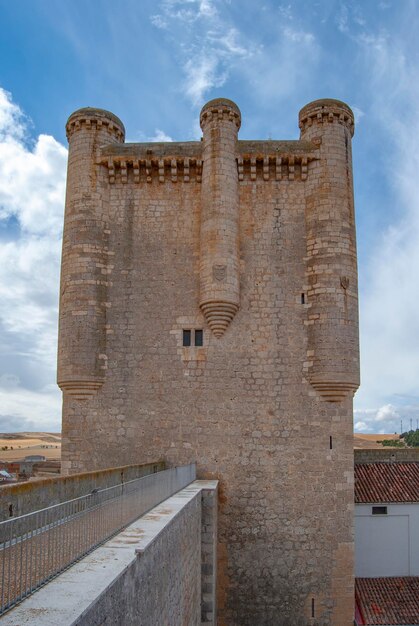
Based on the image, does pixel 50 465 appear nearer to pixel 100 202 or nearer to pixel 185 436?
pixel 185 436

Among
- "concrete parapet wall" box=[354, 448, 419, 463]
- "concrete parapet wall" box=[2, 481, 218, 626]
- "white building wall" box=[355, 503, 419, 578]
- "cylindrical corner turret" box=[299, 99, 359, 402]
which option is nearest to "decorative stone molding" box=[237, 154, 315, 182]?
"cylindrical corner turret" box=[299, 99, 359, 402]

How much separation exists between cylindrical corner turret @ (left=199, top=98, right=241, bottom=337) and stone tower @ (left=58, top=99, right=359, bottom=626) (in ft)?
0.14

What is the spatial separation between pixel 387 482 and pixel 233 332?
7.23 m

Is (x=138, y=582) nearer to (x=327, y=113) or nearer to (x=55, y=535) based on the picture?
(x=55, y=535)

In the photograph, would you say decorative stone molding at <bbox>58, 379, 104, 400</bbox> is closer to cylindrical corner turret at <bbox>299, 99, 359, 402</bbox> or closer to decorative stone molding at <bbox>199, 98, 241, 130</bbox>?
cylindrical corner turret at <bbox>299, 99, 359, 402</bbox>

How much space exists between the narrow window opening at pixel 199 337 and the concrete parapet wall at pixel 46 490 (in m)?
5.96

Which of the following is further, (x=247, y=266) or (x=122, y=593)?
(x=247, y=266)

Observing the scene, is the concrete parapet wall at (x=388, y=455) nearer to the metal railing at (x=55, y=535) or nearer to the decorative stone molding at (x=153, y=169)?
the decorative stone molding at (x=153, y=169)

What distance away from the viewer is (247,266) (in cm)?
1472

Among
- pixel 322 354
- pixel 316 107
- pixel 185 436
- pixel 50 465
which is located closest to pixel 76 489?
pixel 185 436

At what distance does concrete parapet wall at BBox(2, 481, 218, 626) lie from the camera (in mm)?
3723

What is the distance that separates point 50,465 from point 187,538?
14.7m

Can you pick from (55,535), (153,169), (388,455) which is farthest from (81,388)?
(388,455)

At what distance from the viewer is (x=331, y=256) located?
14328mm
